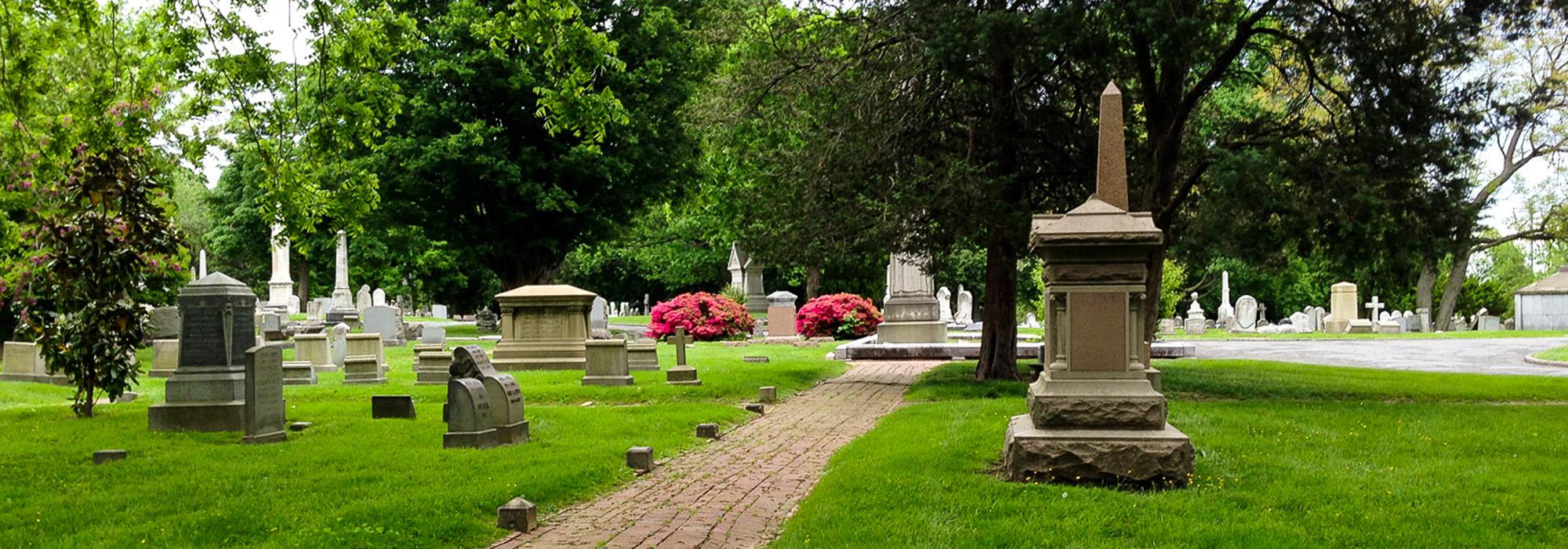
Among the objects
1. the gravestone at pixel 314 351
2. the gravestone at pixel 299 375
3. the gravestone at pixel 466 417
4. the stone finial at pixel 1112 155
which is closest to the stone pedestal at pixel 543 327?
the gravestone at pixel 314 351

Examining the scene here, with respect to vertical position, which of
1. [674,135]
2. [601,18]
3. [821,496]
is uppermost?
[601,18]

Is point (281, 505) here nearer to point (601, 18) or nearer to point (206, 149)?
point (206, 149)

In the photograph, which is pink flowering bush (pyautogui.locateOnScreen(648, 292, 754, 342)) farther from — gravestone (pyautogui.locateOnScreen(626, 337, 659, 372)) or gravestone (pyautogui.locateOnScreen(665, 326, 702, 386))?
gravestone (pyautogui.locateOnScreen(665, 326, 702, 386))

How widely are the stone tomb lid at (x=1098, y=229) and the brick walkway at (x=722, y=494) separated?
2669mm

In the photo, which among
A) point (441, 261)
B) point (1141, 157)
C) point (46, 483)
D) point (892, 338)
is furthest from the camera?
point (441, 261)

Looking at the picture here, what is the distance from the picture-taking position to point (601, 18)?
95.1 ft

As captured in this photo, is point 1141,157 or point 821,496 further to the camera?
point 1141,157

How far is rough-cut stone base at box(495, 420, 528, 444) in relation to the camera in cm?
1051

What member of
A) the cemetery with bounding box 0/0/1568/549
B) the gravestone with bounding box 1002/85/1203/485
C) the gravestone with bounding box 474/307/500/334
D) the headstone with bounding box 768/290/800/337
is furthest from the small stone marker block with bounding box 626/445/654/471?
the gravestone with bounding box 474/307/500/334

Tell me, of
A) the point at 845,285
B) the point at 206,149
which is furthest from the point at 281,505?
the point at 845,285

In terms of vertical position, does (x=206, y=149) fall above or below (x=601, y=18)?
below

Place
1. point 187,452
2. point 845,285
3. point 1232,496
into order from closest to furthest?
point 1232,496 < point 187,452 < point 845,285

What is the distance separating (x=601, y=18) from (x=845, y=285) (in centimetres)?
2301

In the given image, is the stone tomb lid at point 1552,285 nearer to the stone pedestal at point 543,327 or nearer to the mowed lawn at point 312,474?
the stone pedestal at point 543,327
